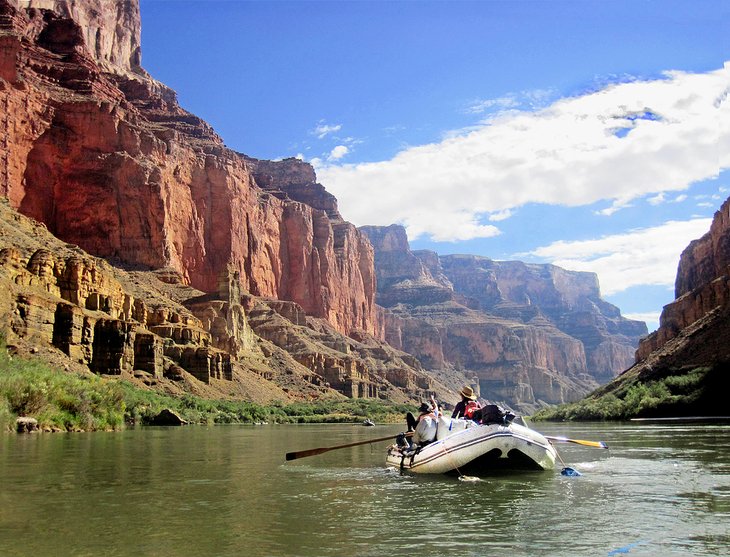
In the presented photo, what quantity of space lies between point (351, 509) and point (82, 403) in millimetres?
36632

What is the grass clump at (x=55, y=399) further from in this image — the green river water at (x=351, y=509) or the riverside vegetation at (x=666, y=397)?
the riverside vegetation at (x=666, y=397)

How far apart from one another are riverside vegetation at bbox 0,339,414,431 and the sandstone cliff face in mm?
53456

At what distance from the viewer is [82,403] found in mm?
48062

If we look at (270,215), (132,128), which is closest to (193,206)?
(132,128)

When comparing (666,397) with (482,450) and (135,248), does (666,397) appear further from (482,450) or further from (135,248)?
(135,248)

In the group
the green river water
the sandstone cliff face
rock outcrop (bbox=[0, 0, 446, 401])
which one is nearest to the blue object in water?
the green river water

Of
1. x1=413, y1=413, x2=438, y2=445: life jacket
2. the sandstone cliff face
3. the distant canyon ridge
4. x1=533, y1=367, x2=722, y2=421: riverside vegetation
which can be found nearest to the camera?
x1=413, y1=413, x2=438, y2=445: life jacket

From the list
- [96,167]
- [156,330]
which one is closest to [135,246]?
[96,167]

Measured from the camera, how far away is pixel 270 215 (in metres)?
197

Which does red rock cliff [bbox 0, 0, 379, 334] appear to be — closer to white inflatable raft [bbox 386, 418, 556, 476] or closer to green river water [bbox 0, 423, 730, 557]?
green river water [bbox 0, 423, 730, 557]

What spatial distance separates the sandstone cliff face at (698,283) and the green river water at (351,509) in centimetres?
6712

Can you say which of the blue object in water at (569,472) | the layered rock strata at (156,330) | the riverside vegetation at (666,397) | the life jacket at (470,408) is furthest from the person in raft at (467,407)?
the riverside vegetation at (666,397)

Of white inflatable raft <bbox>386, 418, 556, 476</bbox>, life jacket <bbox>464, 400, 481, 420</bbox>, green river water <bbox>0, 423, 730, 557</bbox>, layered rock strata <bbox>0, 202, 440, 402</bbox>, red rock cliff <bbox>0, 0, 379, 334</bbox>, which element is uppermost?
red rock cliff <bbox>0, 0, 379, 334</bbox>

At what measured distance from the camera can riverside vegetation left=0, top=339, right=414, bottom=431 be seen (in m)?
41.7
